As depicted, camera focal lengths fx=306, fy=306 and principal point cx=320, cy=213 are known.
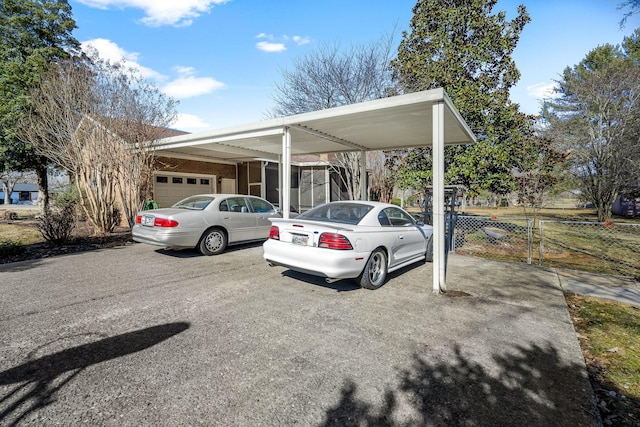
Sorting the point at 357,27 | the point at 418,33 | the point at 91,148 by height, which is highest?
the point at 357,27

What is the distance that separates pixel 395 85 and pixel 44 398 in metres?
13.9

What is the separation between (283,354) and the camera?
9.96ft

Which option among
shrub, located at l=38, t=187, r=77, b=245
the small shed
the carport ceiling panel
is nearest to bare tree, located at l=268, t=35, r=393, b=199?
the carport ceiling panel

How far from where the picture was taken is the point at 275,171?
1653 centimetres

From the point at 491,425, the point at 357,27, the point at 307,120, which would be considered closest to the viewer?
the point at 491,425

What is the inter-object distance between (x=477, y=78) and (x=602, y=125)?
44.0 feet

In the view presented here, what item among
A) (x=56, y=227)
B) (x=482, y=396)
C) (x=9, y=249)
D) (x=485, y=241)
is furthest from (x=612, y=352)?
(x=56, y=227)

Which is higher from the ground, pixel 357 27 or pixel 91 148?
pixel 357 27

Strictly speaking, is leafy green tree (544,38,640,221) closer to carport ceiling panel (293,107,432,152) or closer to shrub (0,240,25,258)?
carport ceiling panel (293,107,432,152)

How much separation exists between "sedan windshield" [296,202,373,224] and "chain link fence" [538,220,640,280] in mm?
4165

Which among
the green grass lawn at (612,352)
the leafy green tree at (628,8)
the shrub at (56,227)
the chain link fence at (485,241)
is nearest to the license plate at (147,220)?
the shrub at (56,227)

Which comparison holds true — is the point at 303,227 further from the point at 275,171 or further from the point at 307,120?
the point at 275,171

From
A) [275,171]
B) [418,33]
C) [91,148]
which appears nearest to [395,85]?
[418,33]

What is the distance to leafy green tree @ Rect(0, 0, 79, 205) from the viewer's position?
42.2 ft
